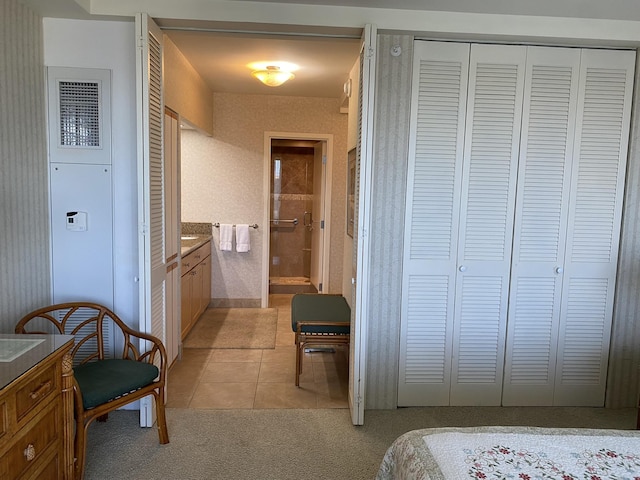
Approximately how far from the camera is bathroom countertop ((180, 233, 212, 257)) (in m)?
4.01

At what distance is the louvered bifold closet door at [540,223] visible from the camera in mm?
2812

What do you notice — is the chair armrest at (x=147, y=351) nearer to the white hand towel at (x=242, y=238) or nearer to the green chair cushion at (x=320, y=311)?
the green chair cushion at (x=320, y=311)

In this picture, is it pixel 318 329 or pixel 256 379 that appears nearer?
pixel 318 329

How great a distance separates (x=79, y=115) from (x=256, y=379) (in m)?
2.11

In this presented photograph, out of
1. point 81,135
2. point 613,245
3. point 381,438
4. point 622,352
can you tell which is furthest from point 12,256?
point 622,352

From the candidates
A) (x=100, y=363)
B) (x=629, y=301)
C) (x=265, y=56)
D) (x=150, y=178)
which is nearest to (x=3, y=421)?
(x=100, y=363)

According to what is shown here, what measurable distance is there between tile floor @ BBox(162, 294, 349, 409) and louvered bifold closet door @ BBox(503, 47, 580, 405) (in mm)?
1223

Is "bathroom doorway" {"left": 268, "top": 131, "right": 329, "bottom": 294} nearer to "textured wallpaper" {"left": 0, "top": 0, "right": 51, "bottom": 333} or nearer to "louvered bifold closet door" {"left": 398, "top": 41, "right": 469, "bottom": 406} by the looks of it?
"louvered bifold closet door" {"left": 398, "top": 41, "right": 469, "bottom": 406}

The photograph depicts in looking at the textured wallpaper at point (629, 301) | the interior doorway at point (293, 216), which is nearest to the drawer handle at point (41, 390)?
the textured wallpaper at point (629, 301)

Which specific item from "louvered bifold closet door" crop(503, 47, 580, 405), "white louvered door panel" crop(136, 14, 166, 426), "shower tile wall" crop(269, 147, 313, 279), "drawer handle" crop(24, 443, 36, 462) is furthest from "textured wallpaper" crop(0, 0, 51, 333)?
"shower tile wall" crop(269, 147, 313, 279)

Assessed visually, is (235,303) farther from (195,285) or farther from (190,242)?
(190,242)

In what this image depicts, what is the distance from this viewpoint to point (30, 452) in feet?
5.21

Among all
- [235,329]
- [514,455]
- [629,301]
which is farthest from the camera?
[235,329]

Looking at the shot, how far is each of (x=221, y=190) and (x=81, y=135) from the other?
2.70m
